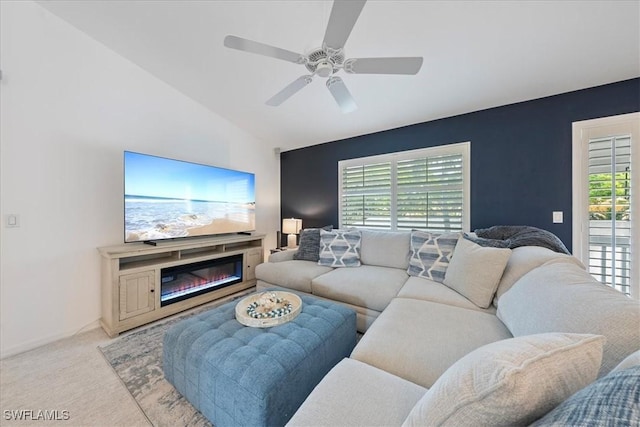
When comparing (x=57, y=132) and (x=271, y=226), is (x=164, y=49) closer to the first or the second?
(x=57, y=132)

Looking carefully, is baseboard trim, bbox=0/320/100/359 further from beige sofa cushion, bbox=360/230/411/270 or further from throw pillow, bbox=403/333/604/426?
throw pillow, bbox=403/333/604/426

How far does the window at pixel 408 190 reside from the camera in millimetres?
2984

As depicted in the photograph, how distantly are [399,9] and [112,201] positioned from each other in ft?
10.2

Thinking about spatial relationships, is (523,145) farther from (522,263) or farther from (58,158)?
(58,158)

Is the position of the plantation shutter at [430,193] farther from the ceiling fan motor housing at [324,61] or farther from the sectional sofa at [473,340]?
the ceiling fan motor housing at [324,61]

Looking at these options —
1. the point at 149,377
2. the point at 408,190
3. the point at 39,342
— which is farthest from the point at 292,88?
the point at 39,342

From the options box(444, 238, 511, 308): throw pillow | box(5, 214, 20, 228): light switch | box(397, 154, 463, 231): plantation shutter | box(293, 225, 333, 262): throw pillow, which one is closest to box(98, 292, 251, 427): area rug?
box(5, 214, 20, 228): light switch

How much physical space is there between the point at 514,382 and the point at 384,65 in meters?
1.69

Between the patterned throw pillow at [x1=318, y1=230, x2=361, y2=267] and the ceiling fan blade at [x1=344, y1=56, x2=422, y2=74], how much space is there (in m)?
1.78

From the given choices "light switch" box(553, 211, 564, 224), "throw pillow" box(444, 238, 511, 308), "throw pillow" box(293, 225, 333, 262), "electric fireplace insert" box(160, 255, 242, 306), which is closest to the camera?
"throw pillow" box(444, 238, 511, 308)

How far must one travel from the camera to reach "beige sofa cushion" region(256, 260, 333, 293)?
7.92 feet

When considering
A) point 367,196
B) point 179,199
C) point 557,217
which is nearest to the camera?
point 557,217

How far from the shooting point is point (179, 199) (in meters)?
2.69

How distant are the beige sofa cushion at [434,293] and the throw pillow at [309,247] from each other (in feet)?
3.89
